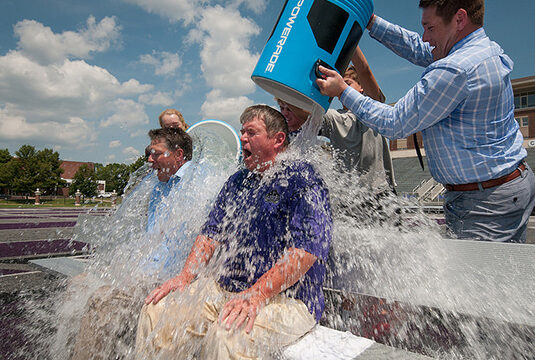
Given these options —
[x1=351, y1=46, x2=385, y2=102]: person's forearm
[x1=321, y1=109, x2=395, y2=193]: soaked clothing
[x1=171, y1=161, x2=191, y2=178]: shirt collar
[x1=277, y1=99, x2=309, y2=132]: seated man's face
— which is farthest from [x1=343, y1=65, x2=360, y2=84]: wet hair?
[x1=171, y1=161, x2=191, y2=178]: shirt collar

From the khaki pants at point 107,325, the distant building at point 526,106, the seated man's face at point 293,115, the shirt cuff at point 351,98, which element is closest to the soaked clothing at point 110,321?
the khaki pants at point 107,325

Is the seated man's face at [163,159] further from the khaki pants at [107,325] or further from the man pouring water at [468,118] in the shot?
the man pouring water at [468,118]

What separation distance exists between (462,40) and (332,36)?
722 mm

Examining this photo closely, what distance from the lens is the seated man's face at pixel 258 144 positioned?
2.17 meters

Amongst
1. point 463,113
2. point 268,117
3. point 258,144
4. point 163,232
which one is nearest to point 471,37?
point 463,113

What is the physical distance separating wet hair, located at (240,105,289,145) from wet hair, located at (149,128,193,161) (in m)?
1.29

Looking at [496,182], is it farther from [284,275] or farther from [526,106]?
[526,106]

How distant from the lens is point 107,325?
2.15 m

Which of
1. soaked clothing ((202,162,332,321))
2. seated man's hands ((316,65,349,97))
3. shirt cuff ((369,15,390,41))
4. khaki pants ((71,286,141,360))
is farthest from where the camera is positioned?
shirt cuff ((369,15,390,41))

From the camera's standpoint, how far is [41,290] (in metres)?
4.01

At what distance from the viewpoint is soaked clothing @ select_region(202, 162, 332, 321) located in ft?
6.04

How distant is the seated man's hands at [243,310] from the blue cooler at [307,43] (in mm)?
1062

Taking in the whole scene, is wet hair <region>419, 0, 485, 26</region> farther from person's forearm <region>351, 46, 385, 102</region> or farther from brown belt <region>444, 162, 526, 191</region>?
brown belt <region>444, 162, 526, 191</region>

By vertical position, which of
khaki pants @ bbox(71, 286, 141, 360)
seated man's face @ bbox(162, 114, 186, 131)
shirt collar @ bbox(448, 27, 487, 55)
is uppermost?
shirt collar @ bbox(448, 27, 487, 55)
